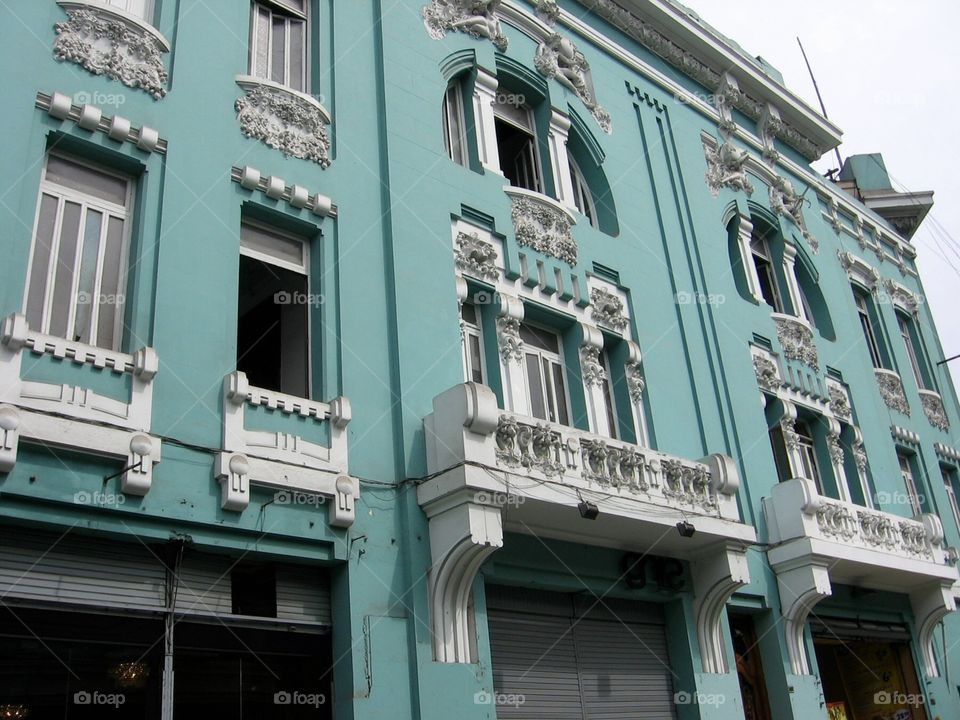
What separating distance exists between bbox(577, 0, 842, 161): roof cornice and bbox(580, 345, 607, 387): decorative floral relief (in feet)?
24.0

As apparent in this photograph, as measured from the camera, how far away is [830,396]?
18.8 m

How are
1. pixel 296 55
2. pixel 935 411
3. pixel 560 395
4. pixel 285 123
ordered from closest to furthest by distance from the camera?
pixel 285 123 < pixel 296 55 < pixel 560 395 < pixel 935 411

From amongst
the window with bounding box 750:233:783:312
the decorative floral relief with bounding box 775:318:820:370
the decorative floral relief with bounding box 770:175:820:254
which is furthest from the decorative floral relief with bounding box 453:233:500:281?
the decorative floral relief with bounding box 770:175:820:254

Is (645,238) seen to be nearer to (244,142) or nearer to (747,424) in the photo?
(747,424)

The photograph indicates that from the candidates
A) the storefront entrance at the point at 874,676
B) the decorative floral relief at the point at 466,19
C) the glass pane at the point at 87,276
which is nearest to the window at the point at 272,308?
the glass pane at the point at 87,276

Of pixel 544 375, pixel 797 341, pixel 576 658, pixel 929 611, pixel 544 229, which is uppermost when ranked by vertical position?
pixel 797 341

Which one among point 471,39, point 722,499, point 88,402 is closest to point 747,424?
point 722,499

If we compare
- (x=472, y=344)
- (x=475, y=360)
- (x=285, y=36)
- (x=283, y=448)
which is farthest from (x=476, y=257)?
(x=283, y=448)

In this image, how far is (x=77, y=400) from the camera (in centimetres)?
835

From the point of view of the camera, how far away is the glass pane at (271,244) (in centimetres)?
1090

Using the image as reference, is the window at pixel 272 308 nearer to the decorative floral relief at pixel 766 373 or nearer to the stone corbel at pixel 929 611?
the decorative floral relief at pixel 766 373

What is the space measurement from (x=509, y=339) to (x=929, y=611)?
10130mm

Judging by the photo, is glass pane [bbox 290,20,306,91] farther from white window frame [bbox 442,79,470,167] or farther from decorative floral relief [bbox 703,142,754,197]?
decorative floral relief [bbox 703,142,754,197]

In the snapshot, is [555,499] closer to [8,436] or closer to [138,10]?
[8,436]
